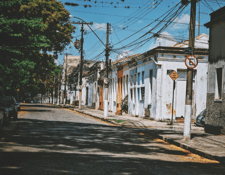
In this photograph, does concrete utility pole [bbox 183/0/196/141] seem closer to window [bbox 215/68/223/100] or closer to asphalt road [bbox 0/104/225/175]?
asphalt road [bbox 0/104/225/175]

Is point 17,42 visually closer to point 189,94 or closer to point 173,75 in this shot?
point 173,75

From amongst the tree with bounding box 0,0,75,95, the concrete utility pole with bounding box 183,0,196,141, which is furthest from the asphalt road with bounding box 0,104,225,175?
the tree with bounding box 0,0,75,95

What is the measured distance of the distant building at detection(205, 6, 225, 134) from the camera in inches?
570

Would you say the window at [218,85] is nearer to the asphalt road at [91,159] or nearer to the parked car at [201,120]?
the parked car at [201,120]

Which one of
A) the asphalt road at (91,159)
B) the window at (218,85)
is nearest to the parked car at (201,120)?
the window at (218,85)

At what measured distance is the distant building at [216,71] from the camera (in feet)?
47.5

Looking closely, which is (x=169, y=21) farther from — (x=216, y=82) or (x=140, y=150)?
(x=140, y=150)

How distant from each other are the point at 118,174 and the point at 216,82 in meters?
10.7

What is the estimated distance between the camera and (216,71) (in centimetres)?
1515

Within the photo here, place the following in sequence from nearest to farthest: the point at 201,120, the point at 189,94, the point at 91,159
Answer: the point at 91,159 → the point at 189,94 → the point at 201,120

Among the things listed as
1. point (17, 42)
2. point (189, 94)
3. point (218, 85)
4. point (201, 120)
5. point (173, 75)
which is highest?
point (17, 42)

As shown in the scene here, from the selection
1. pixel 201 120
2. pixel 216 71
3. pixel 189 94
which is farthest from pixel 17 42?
pixel 189 94

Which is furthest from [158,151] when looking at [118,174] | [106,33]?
[106,33]

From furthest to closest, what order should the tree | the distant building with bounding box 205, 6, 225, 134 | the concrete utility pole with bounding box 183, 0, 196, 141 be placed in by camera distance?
the tree, the distant building with bounding box 205, 6, 225, 134, the concrete utility pole with bounding box 183, 0, 196, 141
